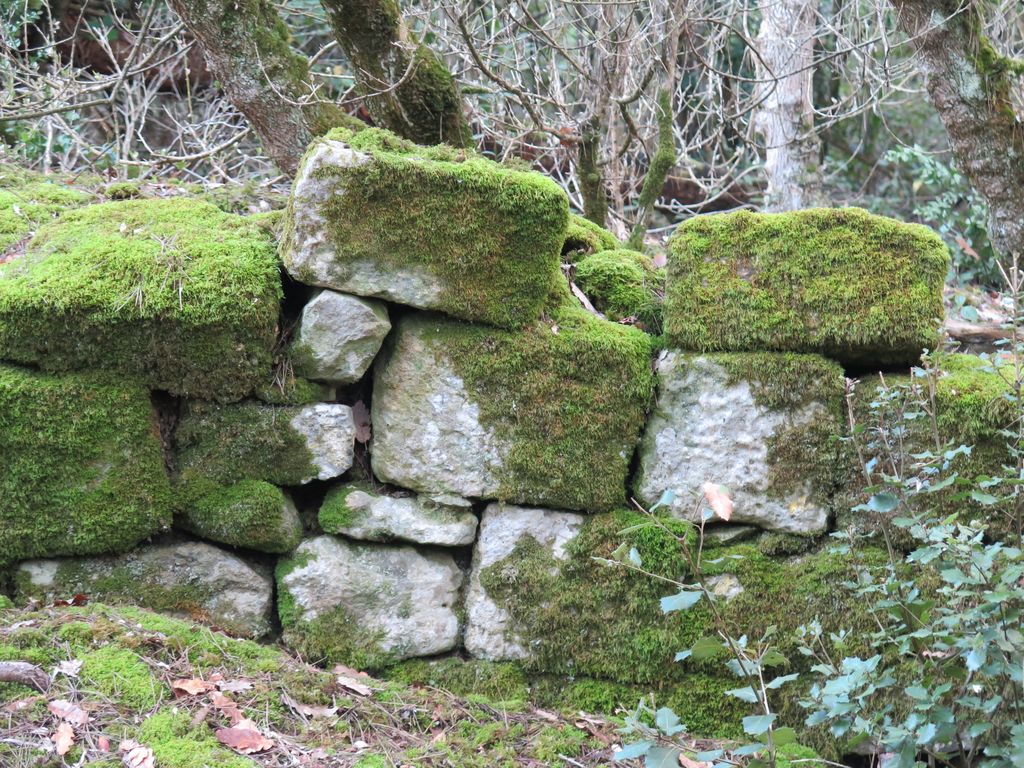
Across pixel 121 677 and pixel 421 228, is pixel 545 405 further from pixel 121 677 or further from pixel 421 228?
pixel 121 677

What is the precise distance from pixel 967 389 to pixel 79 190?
3.97 metres

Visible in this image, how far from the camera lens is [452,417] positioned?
3.44 metres

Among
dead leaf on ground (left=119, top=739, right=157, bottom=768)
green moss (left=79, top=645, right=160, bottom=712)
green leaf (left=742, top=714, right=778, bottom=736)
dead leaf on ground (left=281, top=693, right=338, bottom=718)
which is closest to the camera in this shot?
green leaf (left=742, top=714, right=778, bottom=736)

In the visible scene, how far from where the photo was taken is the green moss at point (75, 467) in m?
3.15

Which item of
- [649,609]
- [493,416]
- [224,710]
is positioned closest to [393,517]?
[493,416]

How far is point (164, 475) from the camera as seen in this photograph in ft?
10.9

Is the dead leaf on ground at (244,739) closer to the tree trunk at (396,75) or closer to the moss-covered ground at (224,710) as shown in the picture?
the moss-covered ground at (224,710)

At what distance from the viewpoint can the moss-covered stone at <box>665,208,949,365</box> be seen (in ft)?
11.1

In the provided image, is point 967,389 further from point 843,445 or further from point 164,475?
point 164,475

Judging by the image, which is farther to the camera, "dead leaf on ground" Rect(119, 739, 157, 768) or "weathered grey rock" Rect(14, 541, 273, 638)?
"weathered grey rock" Rect(14, 541, 273, 638)

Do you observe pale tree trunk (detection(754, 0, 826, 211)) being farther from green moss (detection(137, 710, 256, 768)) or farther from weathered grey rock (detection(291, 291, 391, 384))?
green moss (detection(137, 710, 256, 768))

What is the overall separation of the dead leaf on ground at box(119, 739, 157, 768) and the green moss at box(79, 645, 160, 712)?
15 cm

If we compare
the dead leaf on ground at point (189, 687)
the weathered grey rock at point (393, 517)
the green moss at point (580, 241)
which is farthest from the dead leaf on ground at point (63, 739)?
Answer: the green moss at point (580, 241)

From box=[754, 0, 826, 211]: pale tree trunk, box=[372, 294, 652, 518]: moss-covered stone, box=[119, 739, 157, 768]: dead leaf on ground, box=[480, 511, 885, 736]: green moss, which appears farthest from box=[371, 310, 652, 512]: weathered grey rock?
box=[754, 0, 826, 211]: pale tree trunk
